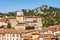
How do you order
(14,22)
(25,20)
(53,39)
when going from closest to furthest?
(53,39) → (14,22) → (25,20)

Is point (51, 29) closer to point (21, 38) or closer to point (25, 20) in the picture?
point (21, 38)

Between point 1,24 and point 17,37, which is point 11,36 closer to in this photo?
point 17,37

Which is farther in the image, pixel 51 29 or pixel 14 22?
pixel 14 22

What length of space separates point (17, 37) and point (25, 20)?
23.9 metres

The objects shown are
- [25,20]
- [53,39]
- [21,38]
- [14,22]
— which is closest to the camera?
[53,39]

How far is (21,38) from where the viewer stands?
123 feet

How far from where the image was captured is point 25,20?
62.1 metres

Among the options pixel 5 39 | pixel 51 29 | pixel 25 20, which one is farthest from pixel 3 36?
pixel 25 20

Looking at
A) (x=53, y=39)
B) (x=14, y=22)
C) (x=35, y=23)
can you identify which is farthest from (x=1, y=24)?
(x=53, y=39)

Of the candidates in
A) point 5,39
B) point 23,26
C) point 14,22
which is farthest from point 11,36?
point 14,22

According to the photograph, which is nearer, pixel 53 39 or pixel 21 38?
pixel 53 39

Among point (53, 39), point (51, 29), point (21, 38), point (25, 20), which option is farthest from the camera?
point (25, 20)

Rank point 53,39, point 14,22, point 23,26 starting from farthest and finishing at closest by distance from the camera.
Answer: point 14,22
point 23,26
point 53,39

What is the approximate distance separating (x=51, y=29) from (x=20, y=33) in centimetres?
512
